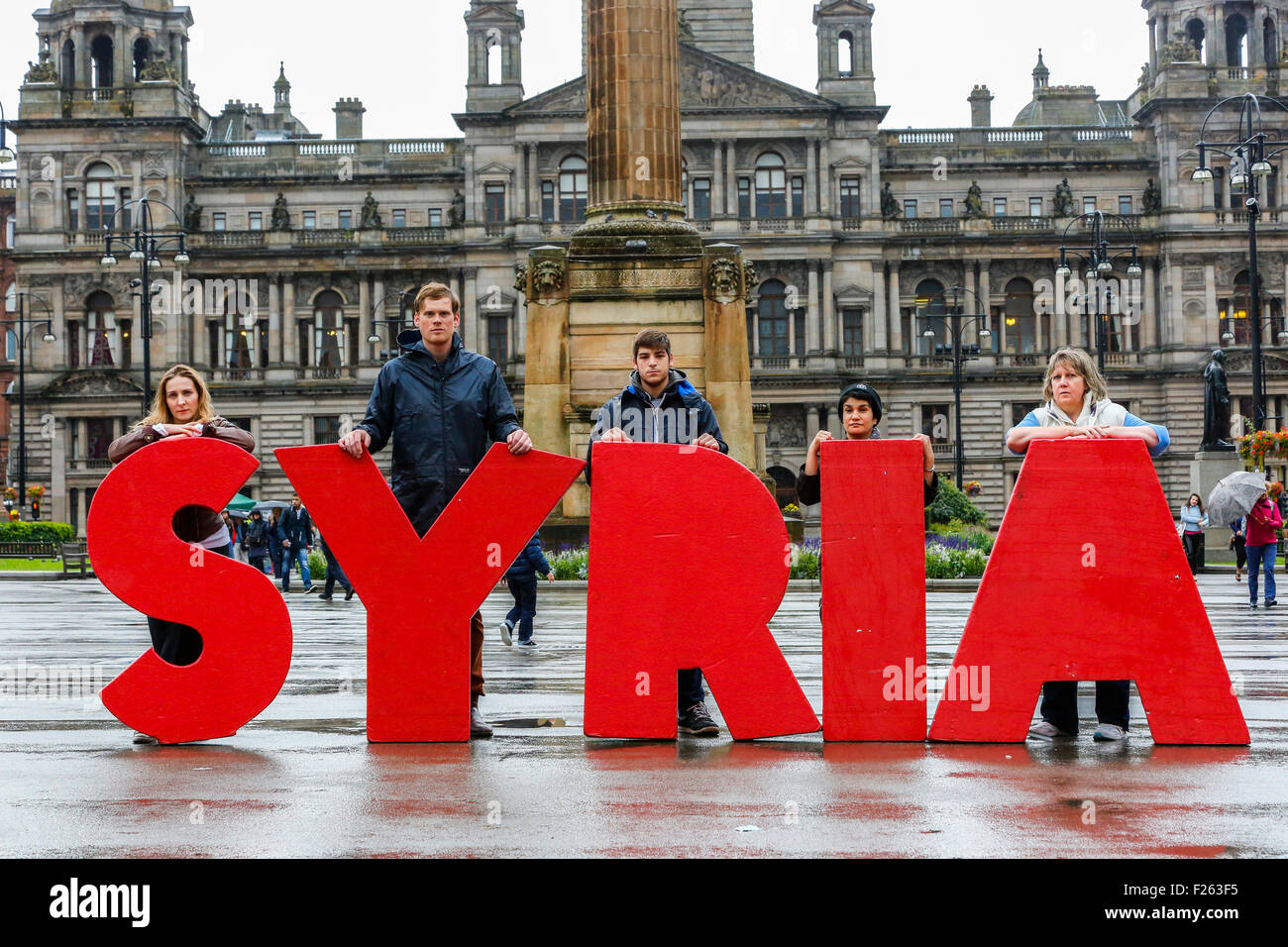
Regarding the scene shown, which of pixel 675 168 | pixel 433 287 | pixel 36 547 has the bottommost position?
pixel 36 547

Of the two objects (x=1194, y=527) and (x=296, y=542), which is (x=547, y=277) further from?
(x=1194, y=527)

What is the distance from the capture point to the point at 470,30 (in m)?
76.3

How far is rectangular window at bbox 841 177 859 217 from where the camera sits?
248 ft

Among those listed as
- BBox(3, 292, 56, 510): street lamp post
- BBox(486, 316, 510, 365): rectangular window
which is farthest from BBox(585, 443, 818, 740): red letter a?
BBox(486, 316, 510, 365): rectangular window

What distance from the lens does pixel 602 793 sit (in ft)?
21.1

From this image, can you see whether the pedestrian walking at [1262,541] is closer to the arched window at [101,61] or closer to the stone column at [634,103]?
the stone column at [634,103]

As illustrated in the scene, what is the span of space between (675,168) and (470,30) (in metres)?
55.5

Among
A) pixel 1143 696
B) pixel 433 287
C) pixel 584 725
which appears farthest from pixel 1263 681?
pixel 433 287

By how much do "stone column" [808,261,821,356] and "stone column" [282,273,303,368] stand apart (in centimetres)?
2345

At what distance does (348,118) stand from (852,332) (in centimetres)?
3009

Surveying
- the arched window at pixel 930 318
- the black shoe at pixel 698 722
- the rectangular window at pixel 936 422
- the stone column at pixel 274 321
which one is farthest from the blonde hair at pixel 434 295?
the stone column at pixel 274 321

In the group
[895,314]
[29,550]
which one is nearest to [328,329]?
[895,314]

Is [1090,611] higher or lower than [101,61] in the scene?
lower
